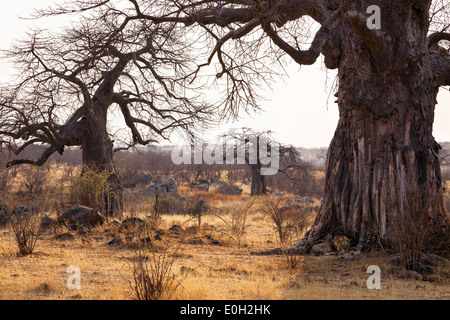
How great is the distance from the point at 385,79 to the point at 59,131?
9.32m

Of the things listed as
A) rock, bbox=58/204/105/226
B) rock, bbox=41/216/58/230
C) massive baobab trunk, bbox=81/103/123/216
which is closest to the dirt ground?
rock, bbox=41/216/58/230

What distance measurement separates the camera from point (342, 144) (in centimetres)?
787

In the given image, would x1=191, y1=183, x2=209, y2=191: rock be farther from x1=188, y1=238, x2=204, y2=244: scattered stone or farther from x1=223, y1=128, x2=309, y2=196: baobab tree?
x1=188, y1=238, x2=204, y2=244: scattered stone

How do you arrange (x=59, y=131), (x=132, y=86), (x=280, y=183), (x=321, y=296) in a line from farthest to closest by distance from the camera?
1. (x=280, y=183)
2. (x=132, y=86)
3. (x=59, y=131)
4. (x=321, y=296)

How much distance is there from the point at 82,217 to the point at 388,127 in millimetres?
6413

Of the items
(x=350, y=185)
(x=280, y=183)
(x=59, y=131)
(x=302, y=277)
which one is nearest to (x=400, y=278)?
(x=302, y=277)

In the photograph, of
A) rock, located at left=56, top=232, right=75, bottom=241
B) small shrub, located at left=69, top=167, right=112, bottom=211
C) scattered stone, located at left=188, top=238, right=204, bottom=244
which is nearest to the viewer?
rock, located at left=56, top=232, right=75, bottom=241

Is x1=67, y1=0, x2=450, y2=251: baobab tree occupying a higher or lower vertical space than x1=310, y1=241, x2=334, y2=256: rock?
higher

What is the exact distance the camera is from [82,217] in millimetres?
9758

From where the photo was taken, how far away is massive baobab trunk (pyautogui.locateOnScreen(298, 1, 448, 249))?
7.12 m

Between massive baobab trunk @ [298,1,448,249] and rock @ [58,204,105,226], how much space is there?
463 cm

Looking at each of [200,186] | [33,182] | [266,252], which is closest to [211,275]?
[266,252]

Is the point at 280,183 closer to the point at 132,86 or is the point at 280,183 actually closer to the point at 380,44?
the point at 132,86

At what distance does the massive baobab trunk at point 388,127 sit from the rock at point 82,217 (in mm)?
4634
